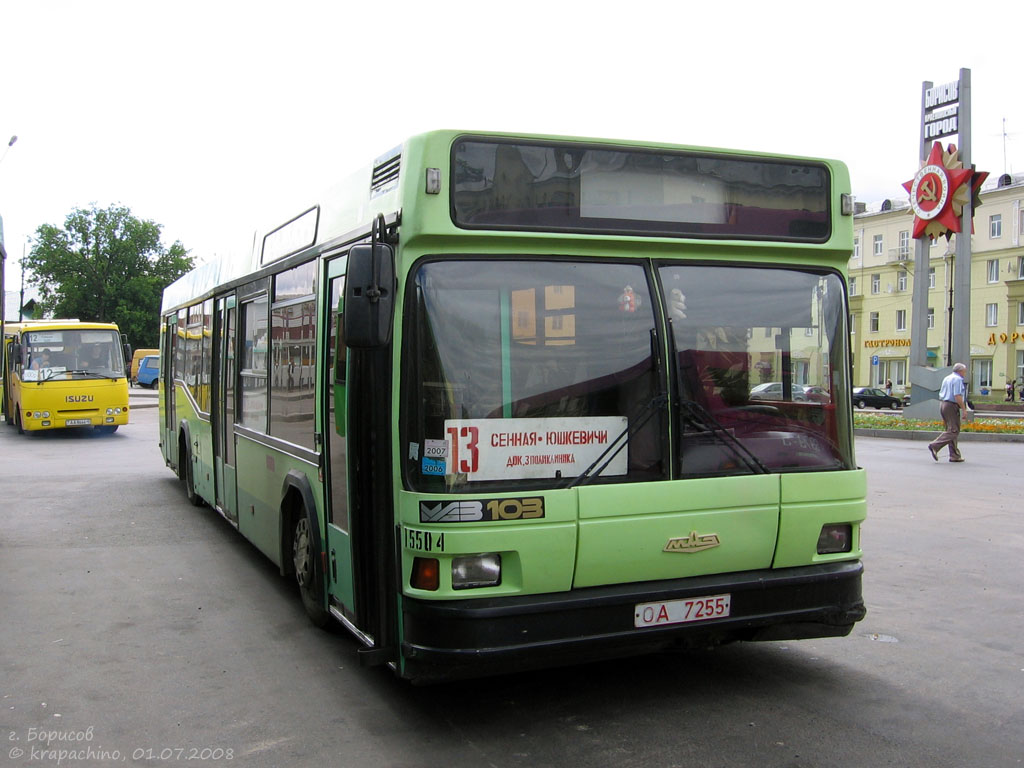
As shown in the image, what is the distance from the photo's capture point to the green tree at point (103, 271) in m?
84.4

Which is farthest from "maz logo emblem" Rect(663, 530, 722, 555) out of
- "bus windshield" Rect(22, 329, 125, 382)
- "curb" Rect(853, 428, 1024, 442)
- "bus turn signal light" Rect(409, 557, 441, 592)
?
"bus windshield" Rect(22, 329, 125, 382)

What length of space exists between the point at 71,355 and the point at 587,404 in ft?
72.3

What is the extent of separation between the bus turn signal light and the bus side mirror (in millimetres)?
1004

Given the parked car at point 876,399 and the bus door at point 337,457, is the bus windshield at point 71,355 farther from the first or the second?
the parked car at point 876,399

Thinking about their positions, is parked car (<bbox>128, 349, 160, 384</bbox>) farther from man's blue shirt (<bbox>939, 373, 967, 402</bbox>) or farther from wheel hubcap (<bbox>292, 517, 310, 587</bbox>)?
wheel hubcap (<bbox>292, 517, 310, 587</bbox>)

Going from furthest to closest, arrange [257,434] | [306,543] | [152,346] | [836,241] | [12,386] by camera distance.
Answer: [152,346], [12,386], [257,434], [306,543], [836,241]

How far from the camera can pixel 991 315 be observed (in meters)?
66.5

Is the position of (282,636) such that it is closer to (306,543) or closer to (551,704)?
(306,543)

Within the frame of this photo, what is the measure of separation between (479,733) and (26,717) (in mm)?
2295

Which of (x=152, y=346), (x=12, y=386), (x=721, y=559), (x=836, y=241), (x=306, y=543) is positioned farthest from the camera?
(x=152, y=346)

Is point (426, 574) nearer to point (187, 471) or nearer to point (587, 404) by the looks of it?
point (587, 404)

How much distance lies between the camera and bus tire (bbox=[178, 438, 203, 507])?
12.0 m

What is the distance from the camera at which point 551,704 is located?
516 cm

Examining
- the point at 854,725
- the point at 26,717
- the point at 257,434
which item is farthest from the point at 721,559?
the point at 257,434
